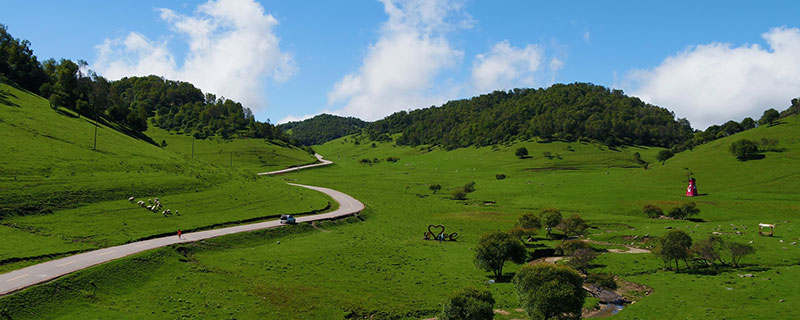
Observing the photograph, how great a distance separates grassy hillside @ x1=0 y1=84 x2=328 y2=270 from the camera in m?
52.0

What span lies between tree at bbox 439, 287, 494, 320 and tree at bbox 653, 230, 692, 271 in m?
28.6

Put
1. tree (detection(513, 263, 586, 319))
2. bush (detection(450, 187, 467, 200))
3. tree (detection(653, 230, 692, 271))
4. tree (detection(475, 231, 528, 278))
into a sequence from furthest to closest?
1. bush (detection(450, 187, 467, 200))
2. tree (detection(475, 231, 528, 278))
3. tree (detection(653, 230, 692, 271))
4. tree (detection(513, 263, 586, 319))

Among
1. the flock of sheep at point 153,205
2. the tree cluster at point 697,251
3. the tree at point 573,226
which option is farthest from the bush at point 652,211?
the flock of sheep at point 153,205

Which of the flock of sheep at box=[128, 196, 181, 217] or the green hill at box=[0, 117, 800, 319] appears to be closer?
the green hill at box=[0, 117, 800, 319]

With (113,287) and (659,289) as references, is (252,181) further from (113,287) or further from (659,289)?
(659,289)

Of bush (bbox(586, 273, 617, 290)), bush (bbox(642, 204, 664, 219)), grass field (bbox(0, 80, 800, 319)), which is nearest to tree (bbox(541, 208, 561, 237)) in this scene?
grass field (bbox(0, 80, 800, 319))

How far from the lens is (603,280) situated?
47188mm

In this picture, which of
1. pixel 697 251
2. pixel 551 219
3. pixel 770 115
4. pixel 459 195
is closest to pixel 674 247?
pixel 697 251

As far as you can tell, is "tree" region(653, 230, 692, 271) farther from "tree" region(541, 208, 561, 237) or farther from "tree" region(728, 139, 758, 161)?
"tree" region(728, 139, 758, 161)

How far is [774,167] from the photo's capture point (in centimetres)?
11912

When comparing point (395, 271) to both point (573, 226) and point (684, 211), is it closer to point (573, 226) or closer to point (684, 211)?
point (573, 226)

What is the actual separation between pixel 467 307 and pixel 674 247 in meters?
31.0

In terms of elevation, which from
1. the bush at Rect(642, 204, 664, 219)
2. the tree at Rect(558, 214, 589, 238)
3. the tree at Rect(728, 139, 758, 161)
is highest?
the tree at Rect(728, 139, 758, 161)

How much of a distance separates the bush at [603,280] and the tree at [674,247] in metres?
7.16
